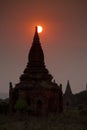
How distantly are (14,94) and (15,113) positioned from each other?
286 centimetres

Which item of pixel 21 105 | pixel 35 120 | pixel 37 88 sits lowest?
pixel 35 120

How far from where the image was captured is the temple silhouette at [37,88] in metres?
42.9

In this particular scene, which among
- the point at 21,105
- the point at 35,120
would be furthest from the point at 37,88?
the point at 35,120

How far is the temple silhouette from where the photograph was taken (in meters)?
42.9

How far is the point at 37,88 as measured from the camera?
42906mm

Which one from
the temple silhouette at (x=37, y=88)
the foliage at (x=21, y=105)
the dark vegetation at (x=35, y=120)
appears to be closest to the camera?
the dark vegetation at (x=35, y=120)

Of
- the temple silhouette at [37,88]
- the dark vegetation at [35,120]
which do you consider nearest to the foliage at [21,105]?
the dark vegetation at [35,120]

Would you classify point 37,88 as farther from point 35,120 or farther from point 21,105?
point 35,120

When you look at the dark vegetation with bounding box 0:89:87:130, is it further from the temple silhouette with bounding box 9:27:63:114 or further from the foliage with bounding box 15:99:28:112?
the temple silhouette with bounding box 9:27:63:114

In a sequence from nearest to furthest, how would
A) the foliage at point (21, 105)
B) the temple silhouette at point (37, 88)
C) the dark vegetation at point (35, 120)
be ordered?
the dark vegetation at point (35, 120)
the foliage at point (21, 105)
the temple silhouette at point (37, 88)

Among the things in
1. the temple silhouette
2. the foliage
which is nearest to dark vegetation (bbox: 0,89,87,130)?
the foliage

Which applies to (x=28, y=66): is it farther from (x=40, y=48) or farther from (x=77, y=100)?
(x=77, y=100)

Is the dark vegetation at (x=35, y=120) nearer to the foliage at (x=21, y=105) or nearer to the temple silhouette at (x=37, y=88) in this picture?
the foliage at (x=21, y=105)

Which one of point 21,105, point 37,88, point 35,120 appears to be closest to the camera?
point 35,120
